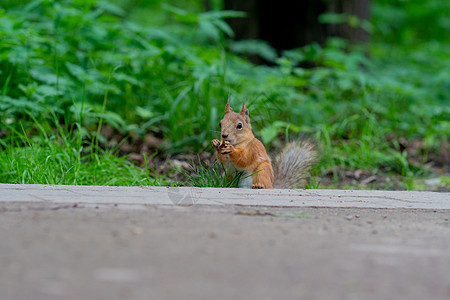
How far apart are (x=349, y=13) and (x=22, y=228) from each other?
6686mm

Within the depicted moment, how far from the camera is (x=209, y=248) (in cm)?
160

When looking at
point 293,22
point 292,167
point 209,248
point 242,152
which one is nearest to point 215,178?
point 242,152

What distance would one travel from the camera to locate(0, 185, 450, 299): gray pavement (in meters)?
1.29

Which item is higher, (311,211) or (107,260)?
(107,260)

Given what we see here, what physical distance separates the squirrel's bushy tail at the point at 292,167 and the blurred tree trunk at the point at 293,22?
4.45m

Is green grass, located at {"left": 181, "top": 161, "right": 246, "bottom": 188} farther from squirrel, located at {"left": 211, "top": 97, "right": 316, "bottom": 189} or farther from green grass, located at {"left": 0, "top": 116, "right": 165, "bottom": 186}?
green grass, located at {"left": 0, "top": 116, "right": 165, "bottom": 186}

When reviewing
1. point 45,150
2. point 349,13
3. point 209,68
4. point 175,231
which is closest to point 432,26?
point 349,13

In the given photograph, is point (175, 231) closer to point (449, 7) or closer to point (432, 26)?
point (449, 7)

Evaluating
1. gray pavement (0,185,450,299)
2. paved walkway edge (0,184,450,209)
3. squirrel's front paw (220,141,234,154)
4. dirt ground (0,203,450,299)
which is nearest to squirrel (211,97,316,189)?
squirrel's front paw (220,141,234,154)

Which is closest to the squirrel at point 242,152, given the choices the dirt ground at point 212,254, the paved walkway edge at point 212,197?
the paved walkway edge at point 212,197

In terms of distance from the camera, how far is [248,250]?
161 cm

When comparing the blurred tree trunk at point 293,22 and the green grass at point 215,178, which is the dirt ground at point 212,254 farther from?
the blurred tree trunk at point 293,22

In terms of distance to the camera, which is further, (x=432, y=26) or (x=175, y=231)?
(x=432, y=26)

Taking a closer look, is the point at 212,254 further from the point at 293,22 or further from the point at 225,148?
the point at 293,22
